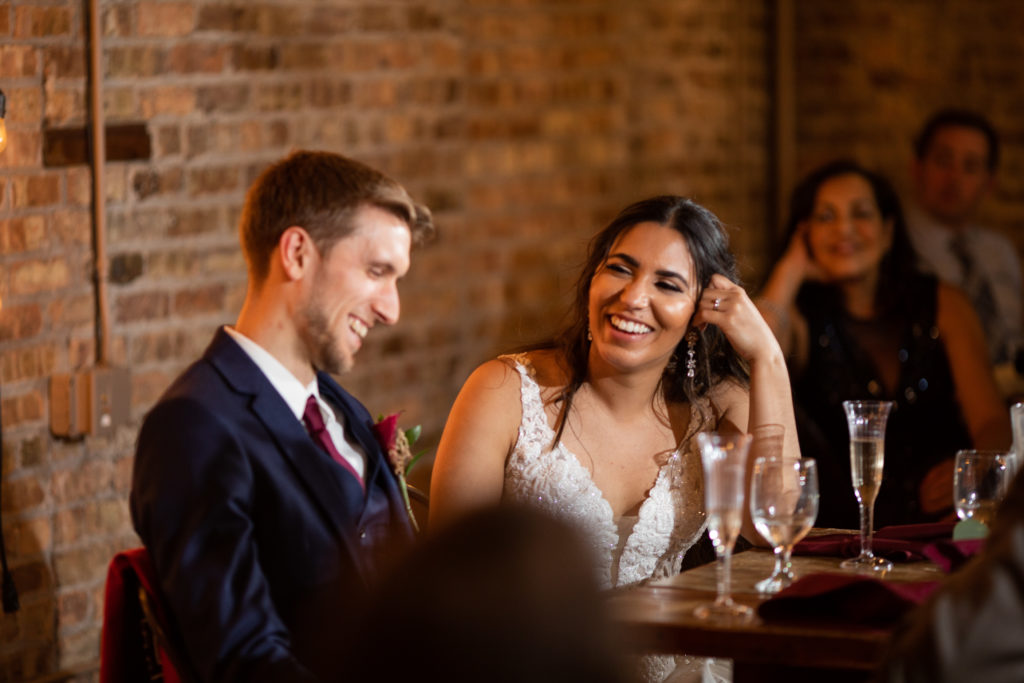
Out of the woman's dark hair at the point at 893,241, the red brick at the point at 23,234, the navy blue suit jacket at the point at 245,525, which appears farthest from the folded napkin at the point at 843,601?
the woman's dark hair at the point at 893,241

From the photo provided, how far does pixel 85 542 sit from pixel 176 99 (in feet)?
3.35

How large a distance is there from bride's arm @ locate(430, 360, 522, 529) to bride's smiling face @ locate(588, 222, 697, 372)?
0.21 m

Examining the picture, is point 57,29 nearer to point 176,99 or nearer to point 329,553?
point 176,99

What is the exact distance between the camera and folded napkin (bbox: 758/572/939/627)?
1.74 m

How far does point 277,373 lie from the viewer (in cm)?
198

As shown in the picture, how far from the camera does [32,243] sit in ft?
8.68

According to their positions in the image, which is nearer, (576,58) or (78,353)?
(78,353)

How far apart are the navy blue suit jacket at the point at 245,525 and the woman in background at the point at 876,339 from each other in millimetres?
1980

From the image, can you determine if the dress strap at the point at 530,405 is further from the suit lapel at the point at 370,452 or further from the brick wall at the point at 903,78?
the brick wall at the point at 903,78

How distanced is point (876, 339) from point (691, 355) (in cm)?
132

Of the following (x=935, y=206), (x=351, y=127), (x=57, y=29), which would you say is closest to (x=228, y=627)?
(x=57, y=29)

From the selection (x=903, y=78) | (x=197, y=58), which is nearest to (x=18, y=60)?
(x=197, y=58)

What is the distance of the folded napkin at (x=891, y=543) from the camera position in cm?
208

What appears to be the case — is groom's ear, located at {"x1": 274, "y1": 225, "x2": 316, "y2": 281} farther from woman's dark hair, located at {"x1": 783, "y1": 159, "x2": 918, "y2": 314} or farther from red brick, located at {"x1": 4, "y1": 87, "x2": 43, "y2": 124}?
woman's dark hair, located at {"x1": 783, "y1": 159, "x2": 918, "y2": 314}
